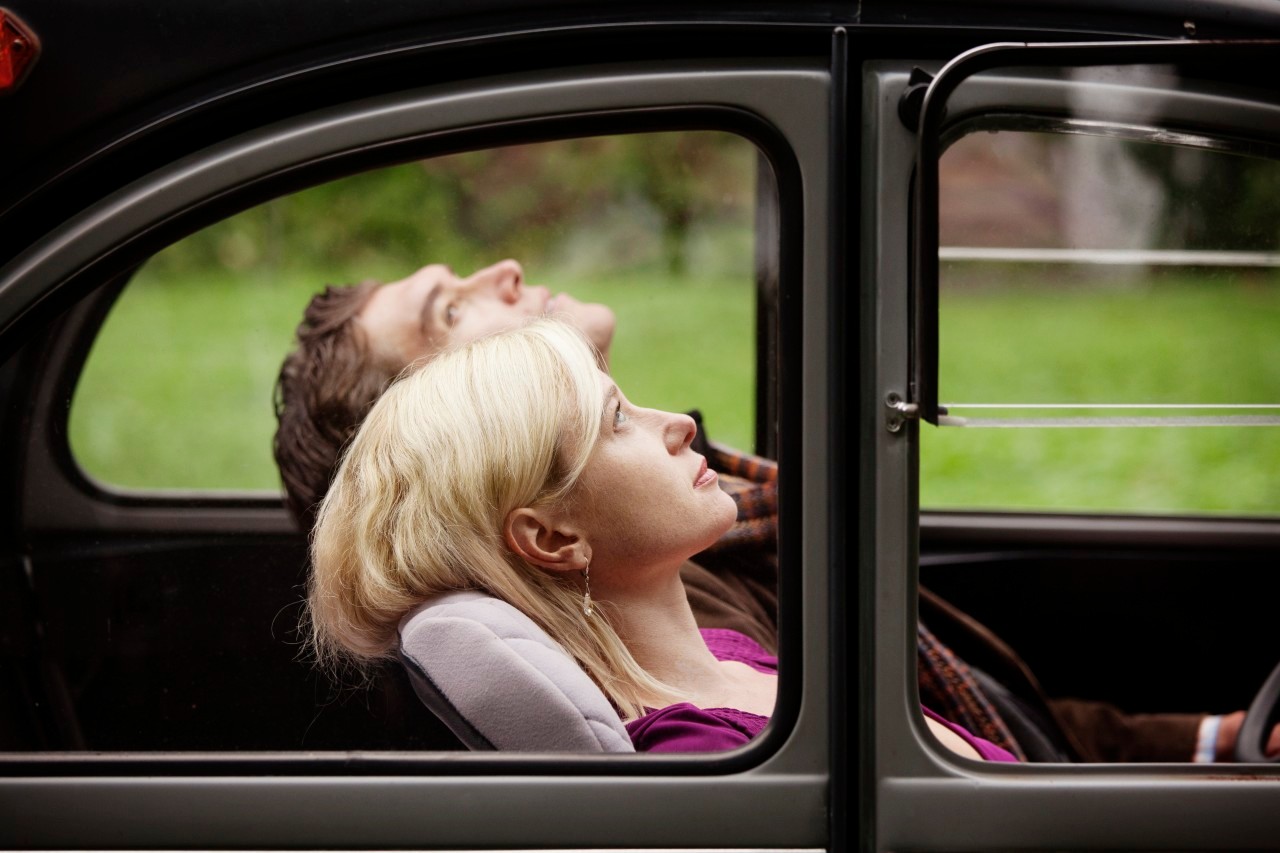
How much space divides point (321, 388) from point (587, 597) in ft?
2.96

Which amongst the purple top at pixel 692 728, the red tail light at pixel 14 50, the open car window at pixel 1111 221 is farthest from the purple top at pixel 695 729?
the red tail light at pixel 14 50

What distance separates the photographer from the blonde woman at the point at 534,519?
143 cm

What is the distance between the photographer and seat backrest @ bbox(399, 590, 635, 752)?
1.33 metres

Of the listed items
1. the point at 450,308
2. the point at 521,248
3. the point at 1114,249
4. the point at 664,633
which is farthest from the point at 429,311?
the point at 1114,249

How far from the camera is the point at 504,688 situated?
52.5 inches

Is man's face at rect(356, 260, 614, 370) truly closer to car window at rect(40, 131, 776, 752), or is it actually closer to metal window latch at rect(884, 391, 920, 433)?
car window at rect(40, 131, 776, 752)

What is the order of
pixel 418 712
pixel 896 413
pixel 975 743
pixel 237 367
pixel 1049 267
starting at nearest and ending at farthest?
pixel 896 413, pixel 418 712, pixel 975 743, pixel 1049 267, pixel 237 367

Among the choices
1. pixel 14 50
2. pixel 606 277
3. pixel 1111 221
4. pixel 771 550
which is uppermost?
pixel 606 277

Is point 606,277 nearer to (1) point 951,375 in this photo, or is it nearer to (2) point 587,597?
(1) point 951,375

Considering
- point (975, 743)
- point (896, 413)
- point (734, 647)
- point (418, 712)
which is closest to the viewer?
point (896, 413)

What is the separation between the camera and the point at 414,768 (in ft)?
4.31

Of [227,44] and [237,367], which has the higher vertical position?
[237,367]

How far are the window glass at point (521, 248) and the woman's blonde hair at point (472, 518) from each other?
0.13 m

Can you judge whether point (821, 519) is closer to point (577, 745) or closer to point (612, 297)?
point (577, 745)
